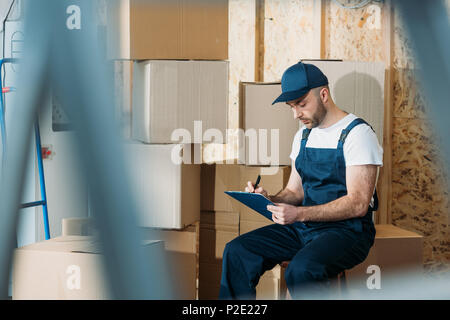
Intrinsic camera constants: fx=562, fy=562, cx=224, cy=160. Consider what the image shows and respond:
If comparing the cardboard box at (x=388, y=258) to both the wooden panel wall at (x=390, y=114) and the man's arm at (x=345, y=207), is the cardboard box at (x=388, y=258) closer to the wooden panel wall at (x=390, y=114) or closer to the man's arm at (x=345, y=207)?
the man's arm at (x=345, y=207)

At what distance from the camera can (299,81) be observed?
1.83 meters

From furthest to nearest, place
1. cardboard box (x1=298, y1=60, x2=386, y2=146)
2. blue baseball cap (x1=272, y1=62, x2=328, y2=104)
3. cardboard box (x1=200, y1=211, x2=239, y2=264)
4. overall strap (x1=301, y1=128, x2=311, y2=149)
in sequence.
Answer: cardboard box (x1=200, y1=211, x2=239, y2=264) → cardboard box (x1=298, y1=60, x2=386, y2=146) → overall strap (x1=301, y1=128, x2=311, y2=149) → blue baseball cap (x1=272, y1=62, x2=328, y2=104)

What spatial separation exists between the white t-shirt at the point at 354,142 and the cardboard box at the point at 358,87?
54cm

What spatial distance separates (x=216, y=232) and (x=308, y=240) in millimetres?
854

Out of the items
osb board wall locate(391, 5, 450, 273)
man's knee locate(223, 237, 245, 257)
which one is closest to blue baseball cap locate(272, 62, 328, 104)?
man's knee locate(223, 237, 245, 257)

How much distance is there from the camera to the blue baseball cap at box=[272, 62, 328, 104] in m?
1.82

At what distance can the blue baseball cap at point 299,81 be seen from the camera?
182cm

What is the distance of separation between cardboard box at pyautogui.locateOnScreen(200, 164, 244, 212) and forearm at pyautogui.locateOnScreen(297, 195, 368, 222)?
3.00 ft

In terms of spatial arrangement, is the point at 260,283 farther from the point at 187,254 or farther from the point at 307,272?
the point at 307,272

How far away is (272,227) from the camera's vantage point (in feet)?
6.40

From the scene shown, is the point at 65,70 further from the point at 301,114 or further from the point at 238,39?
the point at 238,39

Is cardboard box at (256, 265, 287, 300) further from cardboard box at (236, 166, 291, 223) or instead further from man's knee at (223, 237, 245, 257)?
man's knee at (223, 237, 245, 257)

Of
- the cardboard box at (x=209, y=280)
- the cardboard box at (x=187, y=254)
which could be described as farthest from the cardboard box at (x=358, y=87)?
the cardboard box at (x=209, y=280)
